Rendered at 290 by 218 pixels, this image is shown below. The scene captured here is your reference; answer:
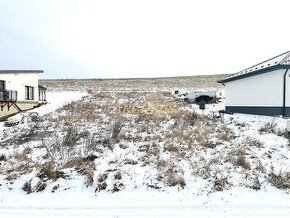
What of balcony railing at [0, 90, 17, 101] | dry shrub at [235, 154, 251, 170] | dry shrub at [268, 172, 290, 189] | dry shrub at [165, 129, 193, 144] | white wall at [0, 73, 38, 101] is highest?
white wall at [0, 73, 38, 101]

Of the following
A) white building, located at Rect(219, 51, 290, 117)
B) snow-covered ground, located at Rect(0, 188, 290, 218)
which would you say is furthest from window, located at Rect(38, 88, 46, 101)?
snow-covered ground, located at Rect(0, 188, 290, 218)

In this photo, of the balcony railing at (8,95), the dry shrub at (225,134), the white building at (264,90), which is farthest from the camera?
the balcony railing at (8,95)

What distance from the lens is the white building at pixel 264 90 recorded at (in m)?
16.8

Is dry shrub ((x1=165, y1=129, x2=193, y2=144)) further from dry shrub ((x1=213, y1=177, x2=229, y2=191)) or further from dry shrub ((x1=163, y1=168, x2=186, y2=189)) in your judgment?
dry shrub ((x1=213, y1=177, x2=229, y2=191))

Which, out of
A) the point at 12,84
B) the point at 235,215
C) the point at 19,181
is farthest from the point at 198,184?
the point at 12,84

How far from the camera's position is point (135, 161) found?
9.00m

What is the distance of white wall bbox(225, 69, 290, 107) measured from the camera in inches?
674

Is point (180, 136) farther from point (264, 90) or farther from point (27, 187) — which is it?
point (264, 90)

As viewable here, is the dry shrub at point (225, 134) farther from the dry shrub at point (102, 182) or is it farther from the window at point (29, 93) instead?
the window at point (29, 93)

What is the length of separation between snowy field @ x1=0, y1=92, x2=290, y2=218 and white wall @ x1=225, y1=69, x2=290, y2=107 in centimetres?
617

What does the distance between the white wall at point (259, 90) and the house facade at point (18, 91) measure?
15820 mm

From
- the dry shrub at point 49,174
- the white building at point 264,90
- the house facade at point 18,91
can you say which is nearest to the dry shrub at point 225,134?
the white building at point 264,90

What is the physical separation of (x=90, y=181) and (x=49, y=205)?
1.22m

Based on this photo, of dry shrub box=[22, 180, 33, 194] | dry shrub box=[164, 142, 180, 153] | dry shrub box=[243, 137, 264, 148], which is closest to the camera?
dry shrub box=[22, 180, 33, 194]
